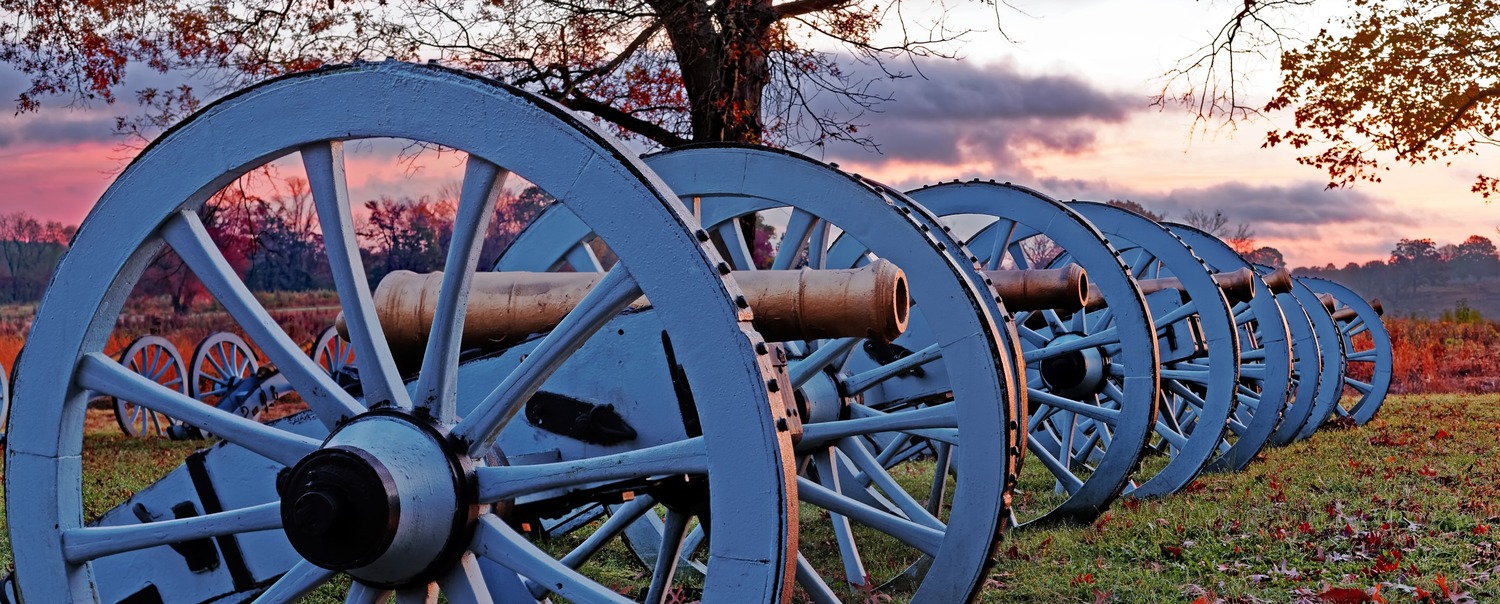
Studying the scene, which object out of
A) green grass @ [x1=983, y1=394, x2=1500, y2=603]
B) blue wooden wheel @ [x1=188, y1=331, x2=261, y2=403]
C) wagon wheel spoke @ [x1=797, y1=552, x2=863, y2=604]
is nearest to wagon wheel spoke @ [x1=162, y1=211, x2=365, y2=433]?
wagon wheel spoke @ [x1=797, y1=552, x2=863, y2=604]

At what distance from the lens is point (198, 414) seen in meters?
3.13

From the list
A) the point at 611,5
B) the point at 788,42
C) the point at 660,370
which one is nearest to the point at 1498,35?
the point at 788,42

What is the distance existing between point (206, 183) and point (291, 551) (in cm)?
105

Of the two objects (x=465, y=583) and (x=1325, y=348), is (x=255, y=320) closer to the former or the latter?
(x=465, y=583)

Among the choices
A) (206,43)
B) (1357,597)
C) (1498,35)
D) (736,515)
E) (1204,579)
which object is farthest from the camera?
(1498,35)

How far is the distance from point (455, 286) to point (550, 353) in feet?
0.97

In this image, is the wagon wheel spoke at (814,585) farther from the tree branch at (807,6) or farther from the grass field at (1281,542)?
the tree branch at (807,6)

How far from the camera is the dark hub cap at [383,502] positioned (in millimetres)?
2779

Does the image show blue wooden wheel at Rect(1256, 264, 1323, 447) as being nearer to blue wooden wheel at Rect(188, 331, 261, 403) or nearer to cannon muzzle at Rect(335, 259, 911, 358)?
cannon muzzle at Rect(335, 259, 911, 358)

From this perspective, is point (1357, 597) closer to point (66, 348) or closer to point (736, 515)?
point (736, 515)

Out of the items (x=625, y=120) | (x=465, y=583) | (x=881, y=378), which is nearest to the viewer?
(x=465, y=583)

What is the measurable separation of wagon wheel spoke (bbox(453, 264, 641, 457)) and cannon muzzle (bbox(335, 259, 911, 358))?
2.59 feet

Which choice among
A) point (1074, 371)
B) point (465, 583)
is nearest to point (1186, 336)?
point (1074, 371)

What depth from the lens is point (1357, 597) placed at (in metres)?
5.20
